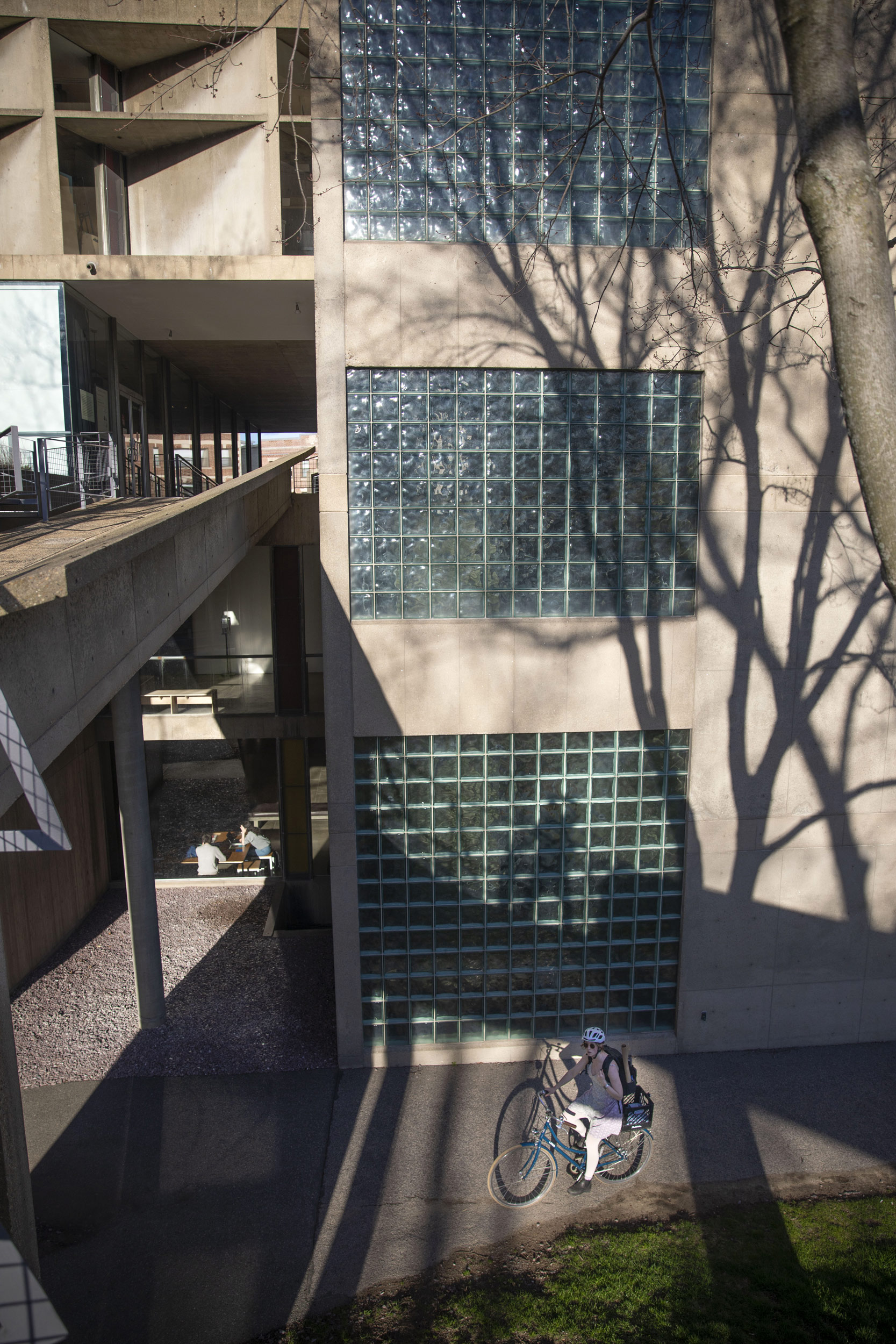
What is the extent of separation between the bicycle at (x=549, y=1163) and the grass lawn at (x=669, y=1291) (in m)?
0.54

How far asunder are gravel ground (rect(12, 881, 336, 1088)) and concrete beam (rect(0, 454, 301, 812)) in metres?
5.09

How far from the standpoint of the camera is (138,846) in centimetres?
893

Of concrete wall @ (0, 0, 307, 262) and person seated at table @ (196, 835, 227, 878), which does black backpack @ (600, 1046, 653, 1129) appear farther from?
concrete wall @ (0, 0, 307, 262)

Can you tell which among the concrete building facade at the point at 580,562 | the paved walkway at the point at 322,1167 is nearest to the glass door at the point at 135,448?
the concrete building facade at the point at 580,562

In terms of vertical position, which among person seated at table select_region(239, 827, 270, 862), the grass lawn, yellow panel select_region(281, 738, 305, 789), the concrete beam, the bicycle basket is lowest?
the grass lawn

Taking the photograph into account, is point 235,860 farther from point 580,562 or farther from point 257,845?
point 580,562

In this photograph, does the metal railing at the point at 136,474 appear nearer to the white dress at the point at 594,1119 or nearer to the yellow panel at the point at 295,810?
the yellow panel at the point at 295,810

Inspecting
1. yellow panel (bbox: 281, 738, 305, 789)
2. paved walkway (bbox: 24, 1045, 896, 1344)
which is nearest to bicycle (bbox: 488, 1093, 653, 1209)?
paved walkway (bbox: 24, 1045, 896, 1344)

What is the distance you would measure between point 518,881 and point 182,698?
22.5 ft

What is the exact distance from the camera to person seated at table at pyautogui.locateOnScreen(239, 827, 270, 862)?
551 inches

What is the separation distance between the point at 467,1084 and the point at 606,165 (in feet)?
32.3

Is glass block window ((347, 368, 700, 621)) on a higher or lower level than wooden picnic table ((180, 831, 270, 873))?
higher

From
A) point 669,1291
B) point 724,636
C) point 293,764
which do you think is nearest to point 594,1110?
point 669,1291

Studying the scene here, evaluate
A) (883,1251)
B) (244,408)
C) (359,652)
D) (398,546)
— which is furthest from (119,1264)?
(244,408)
